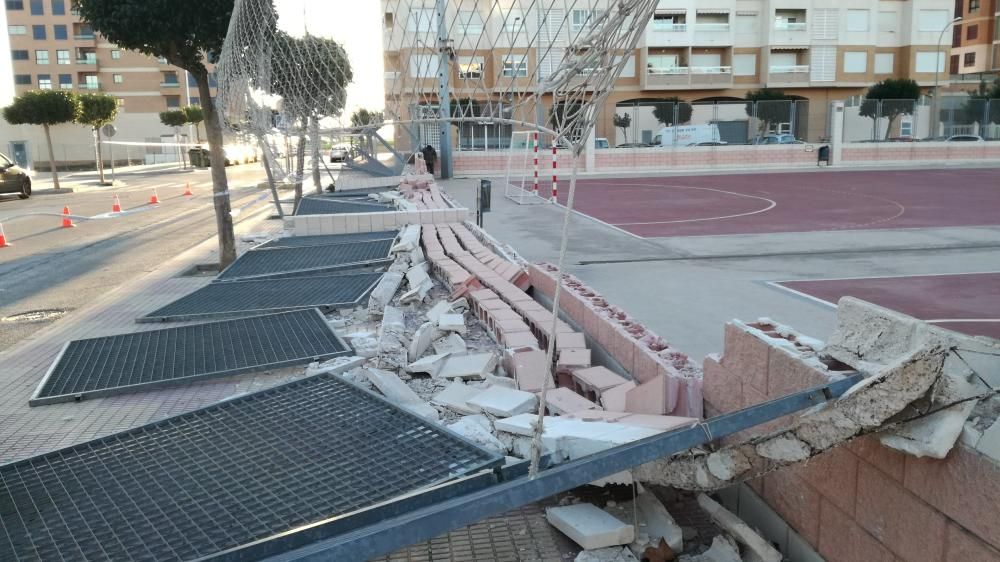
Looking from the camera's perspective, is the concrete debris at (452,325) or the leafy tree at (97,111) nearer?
the concrete debris at (452,325)

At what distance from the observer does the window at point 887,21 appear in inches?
2296

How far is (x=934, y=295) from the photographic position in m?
7.70

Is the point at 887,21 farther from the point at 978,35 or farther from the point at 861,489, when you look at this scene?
the point at 861,489

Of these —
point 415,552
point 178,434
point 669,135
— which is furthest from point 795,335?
point 669,135

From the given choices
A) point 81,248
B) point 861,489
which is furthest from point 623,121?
point 861,489

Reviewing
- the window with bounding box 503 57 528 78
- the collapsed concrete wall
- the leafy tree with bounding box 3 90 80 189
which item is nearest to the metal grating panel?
the window with bounding box 503 57 528 78

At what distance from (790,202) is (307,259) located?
39.9 ft

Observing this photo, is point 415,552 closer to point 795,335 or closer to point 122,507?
point 122,507

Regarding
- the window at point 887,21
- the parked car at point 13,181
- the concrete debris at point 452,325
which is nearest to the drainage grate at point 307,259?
the concrete debris at point 452,325

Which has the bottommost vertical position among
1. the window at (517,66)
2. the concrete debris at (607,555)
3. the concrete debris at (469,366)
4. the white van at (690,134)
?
the concrete debris at (607,555)

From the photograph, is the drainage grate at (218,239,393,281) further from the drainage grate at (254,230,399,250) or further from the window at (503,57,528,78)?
the window at (503,57,528,78)

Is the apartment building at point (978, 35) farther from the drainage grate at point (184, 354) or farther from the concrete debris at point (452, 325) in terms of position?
the drainage grate at point (184, 354)

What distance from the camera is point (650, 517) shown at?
12.1 feet

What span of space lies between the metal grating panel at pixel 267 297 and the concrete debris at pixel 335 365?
6.42 feet
